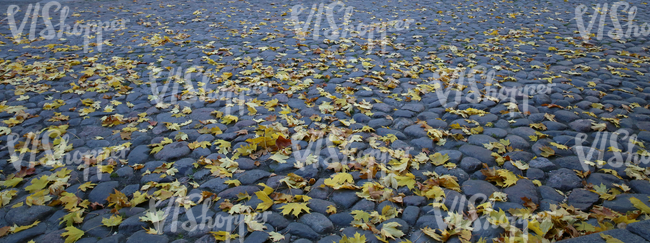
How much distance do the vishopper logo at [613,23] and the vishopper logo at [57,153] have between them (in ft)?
24.2

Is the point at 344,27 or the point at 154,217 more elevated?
the point at 344,27

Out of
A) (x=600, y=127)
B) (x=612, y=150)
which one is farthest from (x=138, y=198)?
(x=600, y=127)

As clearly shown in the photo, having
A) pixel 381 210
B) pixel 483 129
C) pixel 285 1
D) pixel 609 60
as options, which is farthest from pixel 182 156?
pixel 285 1

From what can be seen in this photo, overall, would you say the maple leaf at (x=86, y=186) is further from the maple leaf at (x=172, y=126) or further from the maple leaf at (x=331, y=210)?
the maple leaf at (x=331, y=210)

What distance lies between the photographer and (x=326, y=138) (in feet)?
10.6

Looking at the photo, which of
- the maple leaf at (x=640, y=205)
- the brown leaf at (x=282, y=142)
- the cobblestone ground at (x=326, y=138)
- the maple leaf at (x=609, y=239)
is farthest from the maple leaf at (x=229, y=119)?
the maple leaf at (x=640, y=205)

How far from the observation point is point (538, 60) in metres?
5.32

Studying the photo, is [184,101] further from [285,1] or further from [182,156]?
[285,1]

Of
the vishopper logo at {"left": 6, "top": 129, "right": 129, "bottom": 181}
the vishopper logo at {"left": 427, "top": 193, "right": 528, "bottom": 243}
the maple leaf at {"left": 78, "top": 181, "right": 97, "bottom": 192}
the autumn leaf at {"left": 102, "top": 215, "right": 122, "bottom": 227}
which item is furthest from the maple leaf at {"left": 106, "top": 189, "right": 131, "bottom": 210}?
the vishopper logo at {"left": 427, "top": 193, "right": 528, "bottom": 243}

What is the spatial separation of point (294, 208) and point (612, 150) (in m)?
2.67

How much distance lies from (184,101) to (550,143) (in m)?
3.74

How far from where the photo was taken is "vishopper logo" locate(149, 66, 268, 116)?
405cm

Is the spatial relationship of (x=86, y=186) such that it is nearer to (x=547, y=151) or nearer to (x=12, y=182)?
(x=12, y=182)

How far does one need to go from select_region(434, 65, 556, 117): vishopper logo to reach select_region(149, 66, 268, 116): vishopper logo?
219 cm
